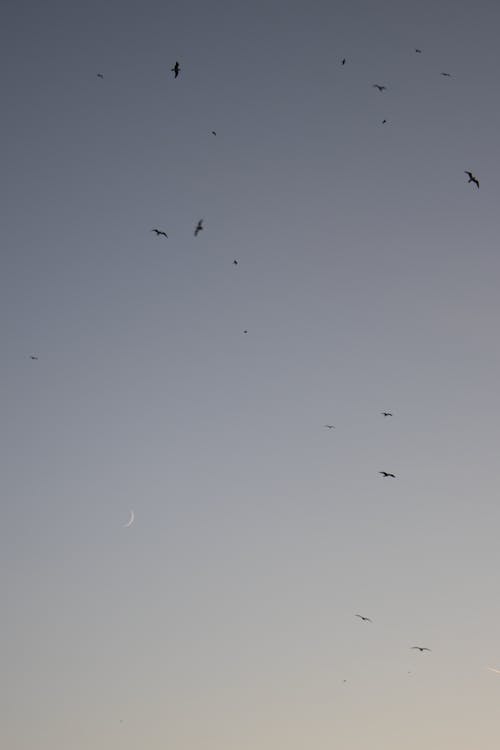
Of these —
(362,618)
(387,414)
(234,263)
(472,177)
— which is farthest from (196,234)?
(362,618)

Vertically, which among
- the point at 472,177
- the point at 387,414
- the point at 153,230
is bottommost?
the point at 387,414

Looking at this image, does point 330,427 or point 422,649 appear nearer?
point 330,427

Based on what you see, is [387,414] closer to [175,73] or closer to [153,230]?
[153,230]

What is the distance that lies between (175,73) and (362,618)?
121 feet

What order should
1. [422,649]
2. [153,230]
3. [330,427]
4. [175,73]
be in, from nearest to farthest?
[175,73] < [153,230] < [330,427] < [422,649]

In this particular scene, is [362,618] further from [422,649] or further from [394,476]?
[394,476]

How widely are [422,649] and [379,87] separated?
35922 millimetres

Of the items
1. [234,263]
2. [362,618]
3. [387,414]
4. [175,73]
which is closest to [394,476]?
[387,414]

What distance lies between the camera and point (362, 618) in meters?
58.6

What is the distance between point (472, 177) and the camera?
45.8 metres

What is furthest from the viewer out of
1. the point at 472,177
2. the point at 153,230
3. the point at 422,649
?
the point at 422,649

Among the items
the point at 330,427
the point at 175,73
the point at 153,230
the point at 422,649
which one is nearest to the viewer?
the point at 175,73

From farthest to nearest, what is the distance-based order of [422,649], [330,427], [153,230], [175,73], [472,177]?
A: [422,649] < [330,427] < [153,230] < [472,177] < [175,73]

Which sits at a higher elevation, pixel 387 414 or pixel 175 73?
pixel 175 73
